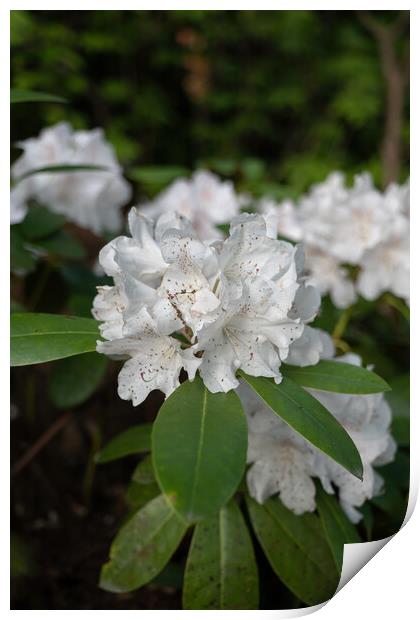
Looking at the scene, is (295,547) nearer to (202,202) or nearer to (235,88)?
(202,202)

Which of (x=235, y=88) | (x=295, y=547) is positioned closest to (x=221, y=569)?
(x=295, y=547)

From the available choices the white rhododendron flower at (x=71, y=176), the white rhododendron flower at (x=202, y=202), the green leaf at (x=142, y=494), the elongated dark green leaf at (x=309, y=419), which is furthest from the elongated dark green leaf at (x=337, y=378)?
the white rhododendron flower at (x=202, y=202)

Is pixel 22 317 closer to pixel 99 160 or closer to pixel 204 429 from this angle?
pixel 204 429

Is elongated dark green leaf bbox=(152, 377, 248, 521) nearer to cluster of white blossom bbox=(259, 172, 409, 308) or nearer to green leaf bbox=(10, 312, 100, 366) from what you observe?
green leaf bbox=(10, 312, 100, 366)

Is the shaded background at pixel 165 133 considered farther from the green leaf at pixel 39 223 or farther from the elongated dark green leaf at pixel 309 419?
the elongated dark green leaf at pixel 309 419

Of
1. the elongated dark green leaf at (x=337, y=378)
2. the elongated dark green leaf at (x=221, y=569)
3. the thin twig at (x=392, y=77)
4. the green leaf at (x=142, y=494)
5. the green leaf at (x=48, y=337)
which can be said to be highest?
the thin twig at (x=392, y=77)

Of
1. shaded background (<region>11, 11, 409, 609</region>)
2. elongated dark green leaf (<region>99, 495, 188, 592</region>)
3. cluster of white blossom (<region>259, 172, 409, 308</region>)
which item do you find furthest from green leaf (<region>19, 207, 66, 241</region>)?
elongated dark green leaf (<region>99, 495, 188, 592</region>)
